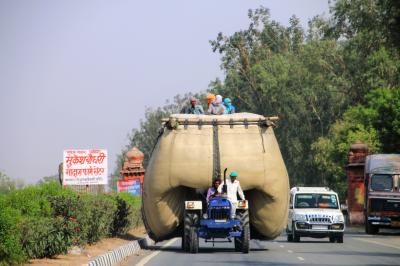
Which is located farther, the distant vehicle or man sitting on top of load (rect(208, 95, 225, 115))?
the distant vehicle

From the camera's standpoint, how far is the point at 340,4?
75.9 metres

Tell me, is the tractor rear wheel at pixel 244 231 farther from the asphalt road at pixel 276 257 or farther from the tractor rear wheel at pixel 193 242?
the tractor rear wheel at pixel 193 242

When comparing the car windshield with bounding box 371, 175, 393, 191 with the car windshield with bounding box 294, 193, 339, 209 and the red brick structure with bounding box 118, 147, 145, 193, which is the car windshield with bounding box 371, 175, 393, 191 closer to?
the car windshield with bounding box 294, 193, 339, 209

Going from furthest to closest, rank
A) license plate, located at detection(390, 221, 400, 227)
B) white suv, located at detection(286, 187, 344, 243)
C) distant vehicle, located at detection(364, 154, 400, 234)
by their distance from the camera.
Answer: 1. license plate, located at detection(390, 221, 400, 227)
2. distant vehicle, located at detection(364, 154, 400, 234)
3. white suv, located at detection(286, 187, 344, 243)

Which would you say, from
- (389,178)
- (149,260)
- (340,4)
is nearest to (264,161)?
(149,260)

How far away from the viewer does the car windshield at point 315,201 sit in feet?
121

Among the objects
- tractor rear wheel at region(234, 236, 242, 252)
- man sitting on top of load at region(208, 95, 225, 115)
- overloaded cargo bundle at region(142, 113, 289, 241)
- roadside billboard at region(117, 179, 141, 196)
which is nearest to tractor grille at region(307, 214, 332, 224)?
tractor rear wheel at region(234, 236, 242, 252)

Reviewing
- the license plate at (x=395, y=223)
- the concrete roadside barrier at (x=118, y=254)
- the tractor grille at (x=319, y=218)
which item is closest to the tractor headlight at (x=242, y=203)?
the concrete roadside barrier at (x=118, y=254)

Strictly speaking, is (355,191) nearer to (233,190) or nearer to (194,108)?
(194,108)

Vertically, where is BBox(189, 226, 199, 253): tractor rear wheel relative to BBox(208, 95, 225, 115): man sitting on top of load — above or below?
below

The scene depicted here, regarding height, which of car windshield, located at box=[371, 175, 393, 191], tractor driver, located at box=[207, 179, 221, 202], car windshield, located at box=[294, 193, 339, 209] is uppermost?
car windshield, located at box=[371, 175, 393, 191]

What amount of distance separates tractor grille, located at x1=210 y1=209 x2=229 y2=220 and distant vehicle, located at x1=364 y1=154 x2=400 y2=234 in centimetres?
2097

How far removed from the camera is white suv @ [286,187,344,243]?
35219mm

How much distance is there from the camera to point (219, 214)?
2628 cm
